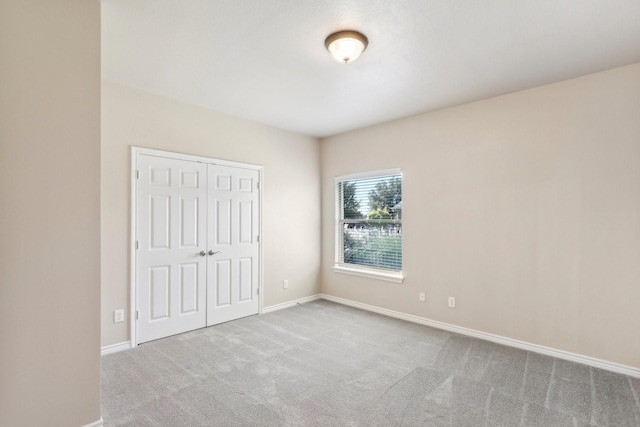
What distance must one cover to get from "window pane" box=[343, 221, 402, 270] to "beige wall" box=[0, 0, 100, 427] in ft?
11.4

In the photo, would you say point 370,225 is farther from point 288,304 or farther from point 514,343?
point 514,343

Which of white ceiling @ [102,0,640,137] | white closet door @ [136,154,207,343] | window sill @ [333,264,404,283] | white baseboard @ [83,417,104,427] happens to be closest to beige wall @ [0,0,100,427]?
white baseboard @ [83,417,104,427]

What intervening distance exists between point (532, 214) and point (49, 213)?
4.04 meters

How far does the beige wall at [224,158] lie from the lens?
319 centimetres

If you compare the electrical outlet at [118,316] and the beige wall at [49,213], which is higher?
the beige wall at [49,213]

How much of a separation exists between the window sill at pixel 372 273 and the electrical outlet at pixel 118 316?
2.96 meters

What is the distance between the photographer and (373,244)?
4.74 metres

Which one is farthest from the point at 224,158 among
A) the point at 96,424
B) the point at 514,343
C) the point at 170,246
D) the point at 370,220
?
the point at 514,343

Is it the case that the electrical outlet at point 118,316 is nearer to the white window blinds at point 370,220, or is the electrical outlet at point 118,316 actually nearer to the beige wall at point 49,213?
the beige wall at point 49,213

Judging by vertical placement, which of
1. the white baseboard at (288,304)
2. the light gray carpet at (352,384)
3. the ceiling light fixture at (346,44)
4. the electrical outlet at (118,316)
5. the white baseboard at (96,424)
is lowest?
the light gray carpet at (352,384)

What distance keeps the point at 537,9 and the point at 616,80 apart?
151 centimetres

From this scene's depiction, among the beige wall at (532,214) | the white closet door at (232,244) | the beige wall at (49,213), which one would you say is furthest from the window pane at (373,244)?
the beige wall at (49,213)

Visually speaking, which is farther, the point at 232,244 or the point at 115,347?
the point at 232,244

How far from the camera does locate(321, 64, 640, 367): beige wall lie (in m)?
2.81
